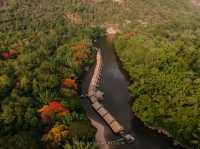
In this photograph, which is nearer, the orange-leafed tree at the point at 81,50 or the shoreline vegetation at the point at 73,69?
the shoreline vegetation at the point at 73,69

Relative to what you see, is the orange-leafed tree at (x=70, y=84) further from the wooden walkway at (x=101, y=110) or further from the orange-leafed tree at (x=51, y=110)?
the orange-leafed tree at (x=51, y=110)

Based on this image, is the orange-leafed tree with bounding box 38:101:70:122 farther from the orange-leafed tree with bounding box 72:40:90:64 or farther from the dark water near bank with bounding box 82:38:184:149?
the orange-leafed tree with bounding box 72:40:90:64

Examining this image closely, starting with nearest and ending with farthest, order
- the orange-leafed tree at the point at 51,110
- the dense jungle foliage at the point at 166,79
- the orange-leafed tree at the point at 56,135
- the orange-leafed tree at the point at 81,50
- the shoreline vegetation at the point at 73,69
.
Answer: the orange-leafed tree at the point at 56,135 → the shoreline vegetation at the point at 73,69 → the orange-leafed tree at the point at 51,110 → the dense jungle foliage at the point at 166,79 → the orange-leafed tree at the point at 81,50

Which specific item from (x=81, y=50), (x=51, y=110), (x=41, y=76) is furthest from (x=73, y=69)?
(x=51, y=110)

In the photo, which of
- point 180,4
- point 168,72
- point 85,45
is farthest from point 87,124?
point 180,4

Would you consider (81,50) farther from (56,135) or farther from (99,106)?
(56,135)

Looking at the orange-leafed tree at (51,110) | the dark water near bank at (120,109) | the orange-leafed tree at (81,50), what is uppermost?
the orange-leafed tree at (81,50)

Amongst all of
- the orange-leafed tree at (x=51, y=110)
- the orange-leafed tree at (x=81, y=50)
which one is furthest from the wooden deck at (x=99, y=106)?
the orange-leafed tree at (x=51, y=110)

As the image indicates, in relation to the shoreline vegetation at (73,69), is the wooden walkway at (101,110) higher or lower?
lower
